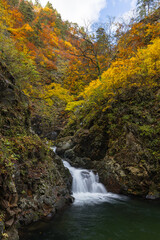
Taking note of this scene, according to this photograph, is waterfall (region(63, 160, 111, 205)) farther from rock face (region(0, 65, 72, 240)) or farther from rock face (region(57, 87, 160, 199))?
rock face (region(0, 65, 72, 240))

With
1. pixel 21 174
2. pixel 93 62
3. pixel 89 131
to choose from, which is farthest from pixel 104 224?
pixel 93 62

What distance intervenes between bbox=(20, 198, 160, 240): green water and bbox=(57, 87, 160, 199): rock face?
59.9 inches

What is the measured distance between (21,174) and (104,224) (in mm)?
3684

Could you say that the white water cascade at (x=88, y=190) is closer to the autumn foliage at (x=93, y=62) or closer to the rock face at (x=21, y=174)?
the rock face at (x=21, y=174)

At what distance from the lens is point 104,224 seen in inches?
220

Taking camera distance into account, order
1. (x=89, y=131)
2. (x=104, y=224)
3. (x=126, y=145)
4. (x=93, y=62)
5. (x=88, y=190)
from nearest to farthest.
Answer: (x=104, y=224), (x=88, y=190), (x=126, y=145), (x=89, y=131), (x=93, y=62)

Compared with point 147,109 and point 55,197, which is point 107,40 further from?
point 55,197

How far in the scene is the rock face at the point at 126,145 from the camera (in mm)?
8599

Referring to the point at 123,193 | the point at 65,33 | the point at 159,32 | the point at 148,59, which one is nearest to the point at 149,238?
the point at 123,193

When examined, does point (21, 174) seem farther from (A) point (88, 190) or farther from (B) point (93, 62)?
(B) point (93, 62)

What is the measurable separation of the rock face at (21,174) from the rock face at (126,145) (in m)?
3.81

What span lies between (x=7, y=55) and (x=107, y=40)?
1221 cm

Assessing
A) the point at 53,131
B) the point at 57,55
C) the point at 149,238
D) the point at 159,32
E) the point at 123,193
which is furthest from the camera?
the point at 57,55

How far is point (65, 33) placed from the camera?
46062 millimetres
